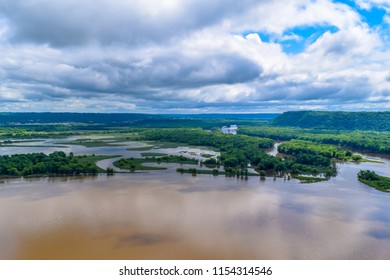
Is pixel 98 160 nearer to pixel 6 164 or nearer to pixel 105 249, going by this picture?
pixel 6 164

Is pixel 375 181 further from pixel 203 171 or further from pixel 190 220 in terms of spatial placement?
pixel 190 220

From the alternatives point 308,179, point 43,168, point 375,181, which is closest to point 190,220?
point 308,179

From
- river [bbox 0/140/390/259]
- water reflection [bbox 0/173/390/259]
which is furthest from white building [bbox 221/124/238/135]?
water reflection [bbox 0/173/390/259]

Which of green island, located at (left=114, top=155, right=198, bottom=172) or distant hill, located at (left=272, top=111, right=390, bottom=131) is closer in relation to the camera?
green island, located at (left=114, top=155, right=198, bottom=172)

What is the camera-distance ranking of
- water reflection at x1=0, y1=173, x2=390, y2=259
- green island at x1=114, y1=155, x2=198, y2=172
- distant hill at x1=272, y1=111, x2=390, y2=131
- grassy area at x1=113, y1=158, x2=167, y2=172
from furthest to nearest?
distant hill at x1=272, y1=111, x2=390, y2=131 → green island at x1=114, y1=155, x2=198, y2=172 → grassy area at x1=113, y1=158, x2=167, y2=172 → water reflection at x1=0, y1=173, x2=390, y2=259

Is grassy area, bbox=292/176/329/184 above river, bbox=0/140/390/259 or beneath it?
above

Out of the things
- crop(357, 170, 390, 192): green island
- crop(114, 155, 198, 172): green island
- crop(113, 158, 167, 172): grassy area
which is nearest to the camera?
crop(357, 170, 390, 192): green island

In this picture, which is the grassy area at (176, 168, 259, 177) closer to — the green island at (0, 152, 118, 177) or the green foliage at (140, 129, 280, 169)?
the green foliage at (140, 129, 280, 169)
